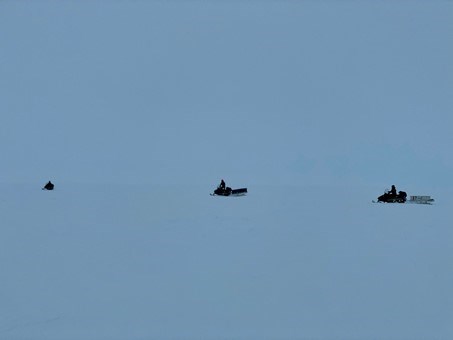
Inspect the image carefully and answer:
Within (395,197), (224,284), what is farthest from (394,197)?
(224,284)

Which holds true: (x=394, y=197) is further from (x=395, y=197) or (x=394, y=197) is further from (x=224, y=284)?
(x=224, y=284)

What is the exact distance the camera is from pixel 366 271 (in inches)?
898

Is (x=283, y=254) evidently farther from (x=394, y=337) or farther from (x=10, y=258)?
(x=10, y=258)

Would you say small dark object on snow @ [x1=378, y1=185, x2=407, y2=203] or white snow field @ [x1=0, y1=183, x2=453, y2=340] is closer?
white snow field @ [x1=0, y1=183, x2=453, y2=340]

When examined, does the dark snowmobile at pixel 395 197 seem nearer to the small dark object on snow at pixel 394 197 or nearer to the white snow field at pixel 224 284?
the small dark object on snow at pixel 394 197

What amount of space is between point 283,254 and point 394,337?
1282cm

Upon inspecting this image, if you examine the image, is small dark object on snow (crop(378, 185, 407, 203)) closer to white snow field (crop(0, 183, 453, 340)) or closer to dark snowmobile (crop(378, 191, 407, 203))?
dark snowmobile (crop(378, 191, 407, 203))

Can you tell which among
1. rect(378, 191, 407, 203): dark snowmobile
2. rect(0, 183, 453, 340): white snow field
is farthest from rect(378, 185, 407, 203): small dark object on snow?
rect(0, 183, 453, 340): white snow field

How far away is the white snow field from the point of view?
15531mm

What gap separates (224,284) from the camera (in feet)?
66.8

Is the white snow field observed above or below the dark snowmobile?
below

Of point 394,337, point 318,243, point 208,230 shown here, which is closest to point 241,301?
point 394,337

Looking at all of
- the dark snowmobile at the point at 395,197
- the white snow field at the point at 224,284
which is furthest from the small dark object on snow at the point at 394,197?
the white snow field at the point at 224,284

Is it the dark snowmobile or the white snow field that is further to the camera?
the dark snowmobile
